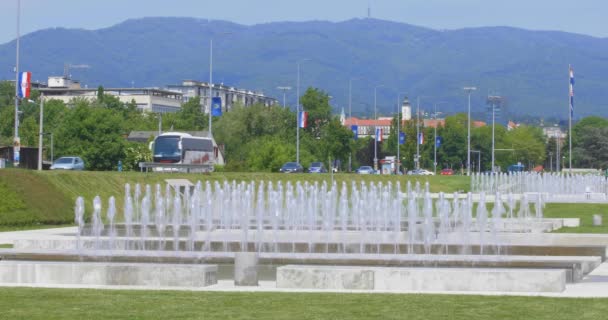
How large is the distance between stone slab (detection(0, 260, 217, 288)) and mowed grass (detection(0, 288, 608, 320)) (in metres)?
0.87

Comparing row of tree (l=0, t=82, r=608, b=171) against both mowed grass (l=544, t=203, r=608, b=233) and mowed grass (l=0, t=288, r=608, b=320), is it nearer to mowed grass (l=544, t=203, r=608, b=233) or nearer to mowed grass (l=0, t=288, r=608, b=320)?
mowed grass (l=544, t=203, r=608, b=233)

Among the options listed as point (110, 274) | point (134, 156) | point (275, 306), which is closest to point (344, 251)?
point (110, 274)

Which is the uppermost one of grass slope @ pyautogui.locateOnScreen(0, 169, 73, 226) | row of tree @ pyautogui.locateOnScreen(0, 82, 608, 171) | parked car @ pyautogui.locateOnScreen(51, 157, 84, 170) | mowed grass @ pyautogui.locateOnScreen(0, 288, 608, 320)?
row of tree @ pyautogui.locateOnScreen(0, 82, 608, 171)

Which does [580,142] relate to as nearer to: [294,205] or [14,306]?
[294,205]

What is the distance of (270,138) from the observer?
9519 centimetres

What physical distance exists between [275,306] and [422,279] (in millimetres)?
2834

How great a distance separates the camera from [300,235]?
2561cm

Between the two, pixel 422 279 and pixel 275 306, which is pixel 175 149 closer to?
pixel 422 279

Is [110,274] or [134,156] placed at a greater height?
[134,156]

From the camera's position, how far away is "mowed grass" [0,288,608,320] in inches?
488

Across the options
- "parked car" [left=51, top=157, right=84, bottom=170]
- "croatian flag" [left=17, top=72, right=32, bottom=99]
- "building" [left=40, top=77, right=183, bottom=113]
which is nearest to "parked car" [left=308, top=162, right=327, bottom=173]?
"parked car" [left=51, top=157, right=84, bottom=170]

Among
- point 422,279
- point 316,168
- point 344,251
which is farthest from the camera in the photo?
point 316,168

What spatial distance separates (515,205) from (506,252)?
87.2ft

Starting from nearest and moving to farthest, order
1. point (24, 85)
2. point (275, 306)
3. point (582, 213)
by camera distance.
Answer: point (275, 306), point (582, 213), point (24, 85)
